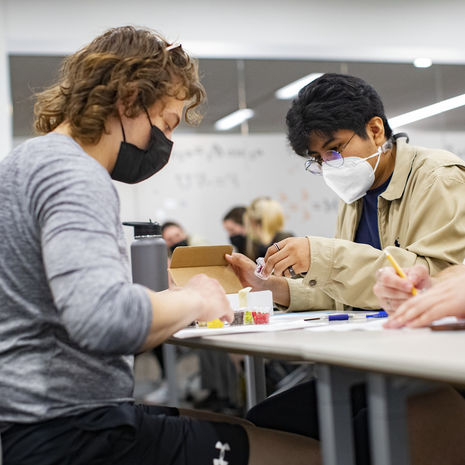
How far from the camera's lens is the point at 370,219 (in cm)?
214

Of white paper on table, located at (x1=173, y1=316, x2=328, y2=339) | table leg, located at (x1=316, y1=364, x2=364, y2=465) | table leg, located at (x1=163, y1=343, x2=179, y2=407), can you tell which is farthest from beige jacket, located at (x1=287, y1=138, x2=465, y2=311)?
table leg, located at (x1=163, y1=343, x2=179, y2=407)

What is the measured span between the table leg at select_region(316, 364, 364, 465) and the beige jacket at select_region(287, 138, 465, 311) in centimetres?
71

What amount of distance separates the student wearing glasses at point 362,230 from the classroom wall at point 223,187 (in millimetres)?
2674

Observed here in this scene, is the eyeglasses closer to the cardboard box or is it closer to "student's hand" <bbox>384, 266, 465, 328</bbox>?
the cardboard box

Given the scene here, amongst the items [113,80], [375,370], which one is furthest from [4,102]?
[375,370]

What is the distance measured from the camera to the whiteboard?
4.83 m

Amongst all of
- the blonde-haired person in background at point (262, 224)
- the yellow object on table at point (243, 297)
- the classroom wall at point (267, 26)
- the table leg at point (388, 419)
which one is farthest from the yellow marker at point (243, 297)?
the classroom wall at point (267, 26)

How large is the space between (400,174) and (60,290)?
127 cm

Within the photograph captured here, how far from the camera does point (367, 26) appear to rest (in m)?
5.05

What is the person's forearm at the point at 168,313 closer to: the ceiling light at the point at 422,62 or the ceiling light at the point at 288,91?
the ceiling light at the point at 288,91

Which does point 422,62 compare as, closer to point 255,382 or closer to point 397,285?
point 255,382

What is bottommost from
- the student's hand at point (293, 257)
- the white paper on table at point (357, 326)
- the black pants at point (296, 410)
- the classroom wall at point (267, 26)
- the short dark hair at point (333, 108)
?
the black pants at point (296, 410)

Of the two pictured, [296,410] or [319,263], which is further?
[319,263]

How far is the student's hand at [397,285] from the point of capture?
1.25 m
